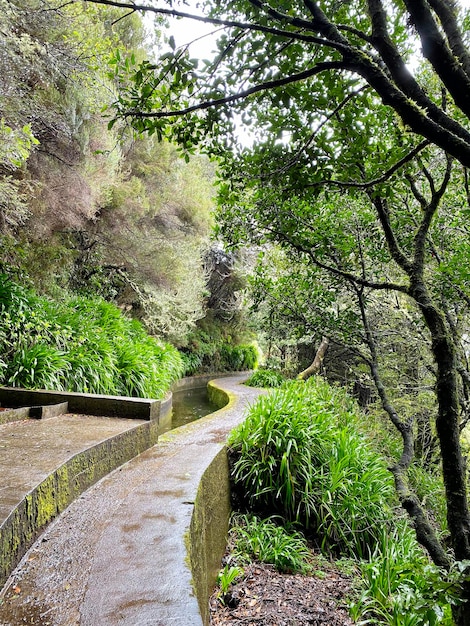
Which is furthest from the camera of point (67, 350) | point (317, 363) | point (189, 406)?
point (317, 363)

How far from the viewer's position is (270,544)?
3.41m

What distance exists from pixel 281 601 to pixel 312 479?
1.29 metres

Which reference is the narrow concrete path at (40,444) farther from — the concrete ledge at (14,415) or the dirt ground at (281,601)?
the dirt ground at (281,601)

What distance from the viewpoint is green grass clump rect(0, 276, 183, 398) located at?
4.93 m

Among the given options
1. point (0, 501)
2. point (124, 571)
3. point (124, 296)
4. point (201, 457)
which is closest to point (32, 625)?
point (124, 571)

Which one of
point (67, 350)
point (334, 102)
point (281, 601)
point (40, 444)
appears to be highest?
point (334, 102)

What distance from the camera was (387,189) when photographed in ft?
7.55

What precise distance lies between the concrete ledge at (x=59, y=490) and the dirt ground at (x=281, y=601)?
4.08 feet

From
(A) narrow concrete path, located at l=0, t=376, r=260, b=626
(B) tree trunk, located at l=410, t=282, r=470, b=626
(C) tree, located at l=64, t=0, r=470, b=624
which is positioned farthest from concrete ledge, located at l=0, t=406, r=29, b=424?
(B) tree trunk, located at l=410, t=282, r=470, b=626

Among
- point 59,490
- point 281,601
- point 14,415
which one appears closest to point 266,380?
point 14,415

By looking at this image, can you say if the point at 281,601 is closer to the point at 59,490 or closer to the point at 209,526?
the point at 209,526

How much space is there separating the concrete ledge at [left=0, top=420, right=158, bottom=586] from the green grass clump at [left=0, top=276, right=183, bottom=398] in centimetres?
195

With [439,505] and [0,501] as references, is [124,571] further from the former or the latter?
[439,505]

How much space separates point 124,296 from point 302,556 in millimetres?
8159
